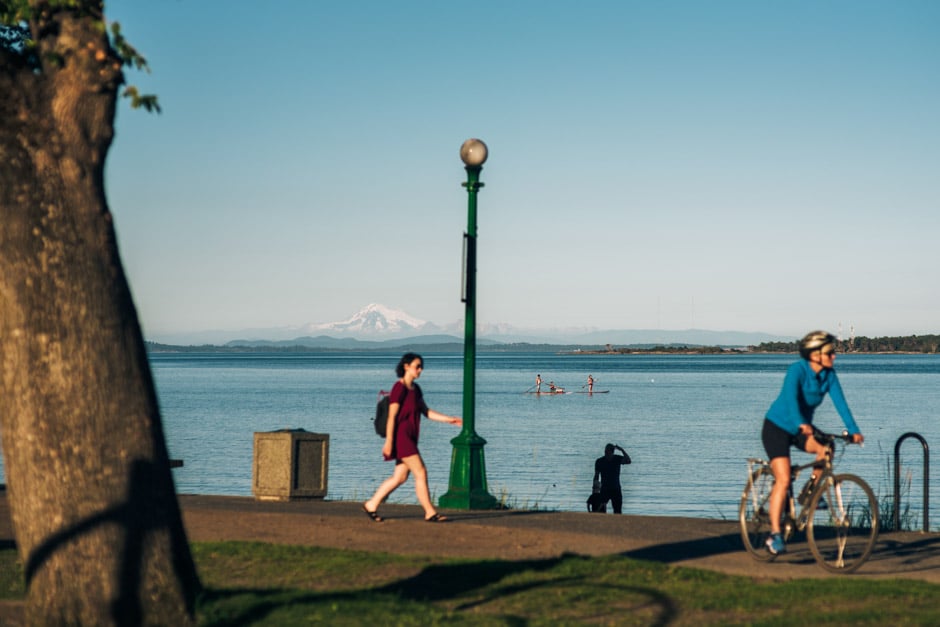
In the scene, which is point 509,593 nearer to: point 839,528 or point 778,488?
point 778,488

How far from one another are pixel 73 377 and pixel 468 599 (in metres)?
3.08

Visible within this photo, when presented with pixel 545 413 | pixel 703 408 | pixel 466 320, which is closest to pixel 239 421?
pixel 545 413

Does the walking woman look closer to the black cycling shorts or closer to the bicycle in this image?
the bicycle

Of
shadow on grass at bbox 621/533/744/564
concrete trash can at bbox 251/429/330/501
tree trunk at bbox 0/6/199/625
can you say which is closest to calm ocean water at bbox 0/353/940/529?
concrete trash can at bbox 251/429/330/501

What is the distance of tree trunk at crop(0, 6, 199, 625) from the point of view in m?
7.31

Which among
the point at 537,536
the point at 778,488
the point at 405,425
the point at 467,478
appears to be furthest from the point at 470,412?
the point at 778,488

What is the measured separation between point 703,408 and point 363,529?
6514 cm

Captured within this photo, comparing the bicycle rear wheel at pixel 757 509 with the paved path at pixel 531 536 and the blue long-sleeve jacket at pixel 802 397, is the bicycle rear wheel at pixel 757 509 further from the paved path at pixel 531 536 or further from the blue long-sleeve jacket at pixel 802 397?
the blue long-sleeve jacket at pixel 802 397

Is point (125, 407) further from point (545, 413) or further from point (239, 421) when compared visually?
point (545, 413)

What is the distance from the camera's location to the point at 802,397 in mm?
9914

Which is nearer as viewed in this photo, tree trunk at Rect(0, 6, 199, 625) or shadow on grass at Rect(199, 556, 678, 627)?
tree trunk at Rect(0, 6, 199, 625)

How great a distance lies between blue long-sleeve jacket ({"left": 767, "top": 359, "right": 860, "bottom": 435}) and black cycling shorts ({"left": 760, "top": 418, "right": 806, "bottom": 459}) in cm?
5

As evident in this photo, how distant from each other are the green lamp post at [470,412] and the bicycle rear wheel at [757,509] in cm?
371

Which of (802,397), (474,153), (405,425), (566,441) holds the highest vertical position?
(474,153)
